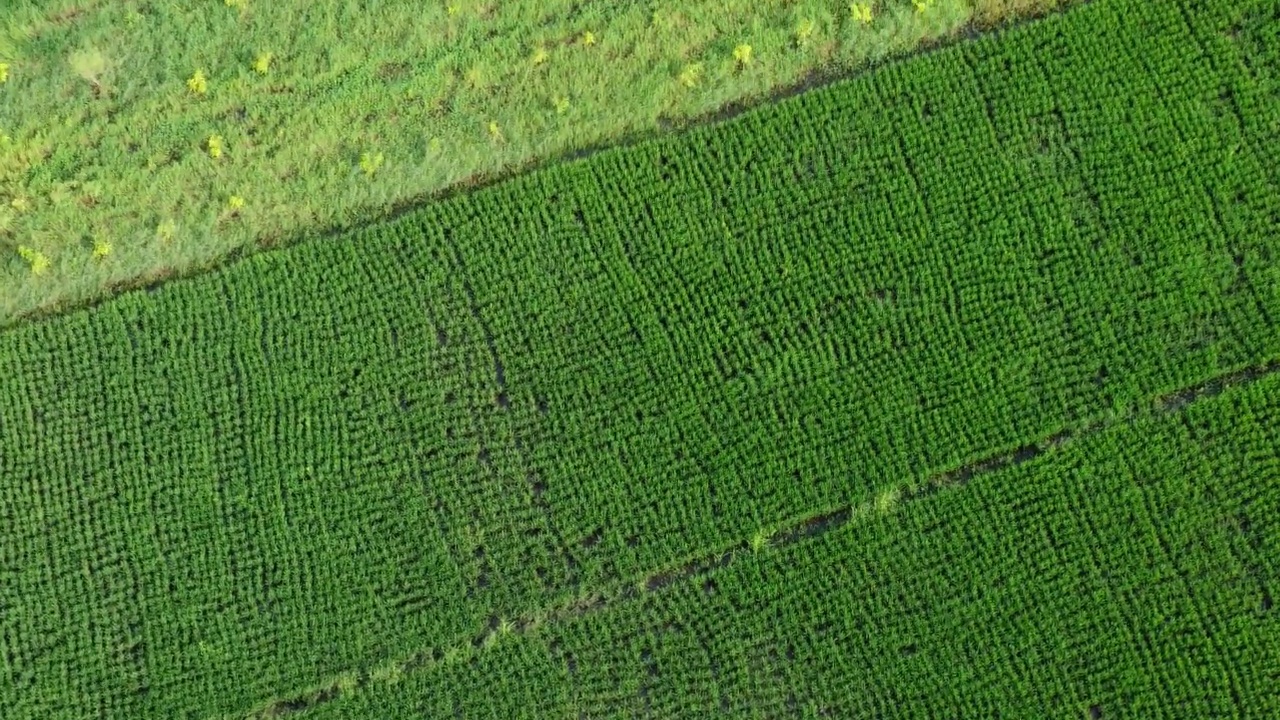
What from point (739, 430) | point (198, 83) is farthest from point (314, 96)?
point (739, 430)

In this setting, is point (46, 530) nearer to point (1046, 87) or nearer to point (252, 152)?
point (252, 152)

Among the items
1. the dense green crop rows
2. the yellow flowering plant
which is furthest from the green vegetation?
the dense green crop rows

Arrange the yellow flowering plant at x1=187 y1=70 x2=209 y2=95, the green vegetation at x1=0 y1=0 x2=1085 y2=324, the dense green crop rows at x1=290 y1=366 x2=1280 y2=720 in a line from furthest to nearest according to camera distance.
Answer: the yellow flowering plant at x1=187 y1=70 x2=209 y2=95, the green vegetation at x1=0 y1=0 x2=1085 y2=324, the dense green crop rows at x1=290 y1=366 x2=1280 y2=720

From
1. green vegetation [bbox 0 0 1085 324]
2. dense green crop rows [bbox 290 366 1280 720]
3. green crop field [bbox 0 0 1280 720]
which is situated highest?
green vegetation [bbox 0 0 1085 324]

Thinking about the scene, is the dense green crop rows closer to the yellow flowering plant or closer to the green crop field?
the green crop field

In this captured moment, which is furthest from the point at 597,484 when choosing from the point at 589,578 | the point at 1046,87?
the point at 1046,87

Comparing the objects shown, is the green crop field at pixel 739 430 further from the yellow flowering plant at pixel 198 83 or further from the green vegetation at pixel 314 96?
the yellow flowering plant at pixel 198 83
